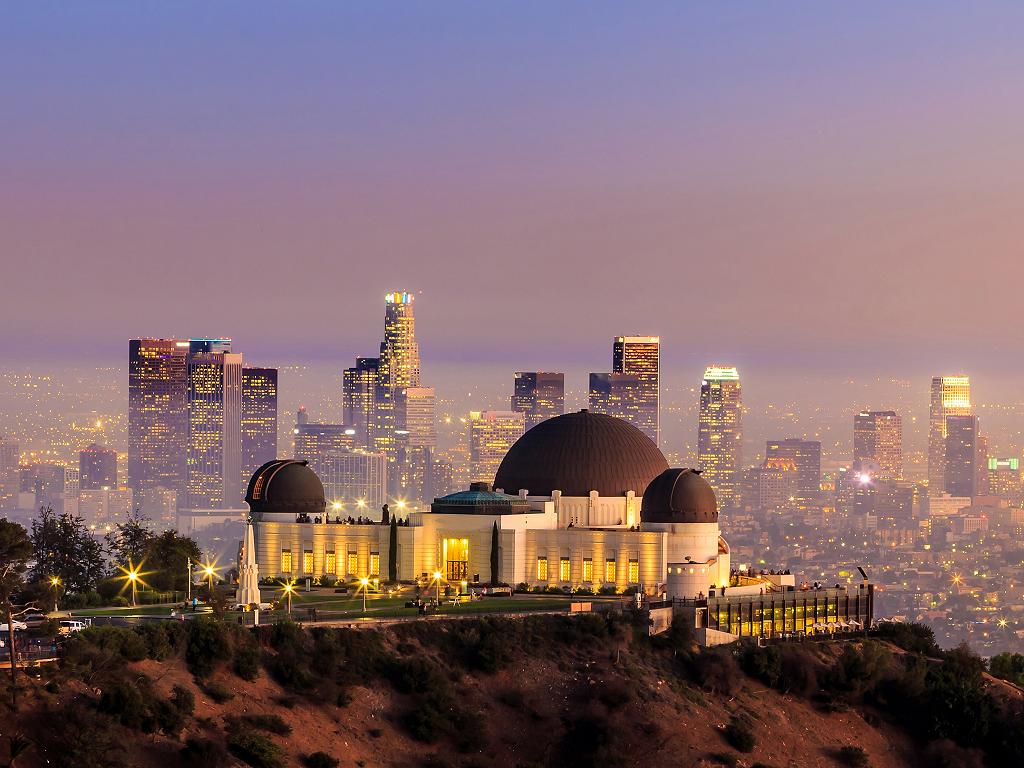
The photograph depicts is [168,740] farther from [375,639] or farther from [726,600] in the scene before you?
[726,600]

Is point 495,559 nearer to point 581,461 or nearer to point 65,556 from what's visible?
point 581,461

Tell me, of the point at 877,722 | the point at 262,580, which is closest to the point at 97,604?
the point at 262,580

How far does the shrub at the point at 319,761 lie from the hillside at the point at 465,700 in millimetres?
105

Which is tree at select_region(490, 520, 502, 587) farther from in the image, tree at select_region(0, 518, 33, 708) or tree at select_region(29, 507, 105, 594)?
tree at select_region(0, 518, 33, 708)

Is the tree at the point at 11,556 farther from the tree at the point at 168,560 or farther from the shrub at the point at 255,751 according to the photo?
the tree at the point at 168,560

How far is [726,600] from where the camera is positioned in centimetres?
11619

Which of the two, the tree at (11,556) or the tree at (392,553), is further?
the tree at (392,553)

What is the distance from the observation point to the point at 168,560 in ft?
414

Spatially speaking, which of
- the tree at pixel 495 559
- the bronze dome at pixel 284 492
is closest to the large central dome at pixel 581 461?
the tree at pixel 495 559

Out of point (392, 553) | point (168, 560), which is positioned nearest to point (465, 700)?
point (392, 553)

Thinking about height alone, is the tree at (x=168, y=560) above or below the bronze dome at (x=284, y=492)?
below

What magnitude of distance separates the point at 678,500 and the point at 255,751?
4937 cm

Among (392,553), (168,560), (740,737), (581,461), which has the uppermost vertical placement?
(581,461)

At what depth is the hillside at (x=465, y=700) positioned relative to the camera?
265 feet
